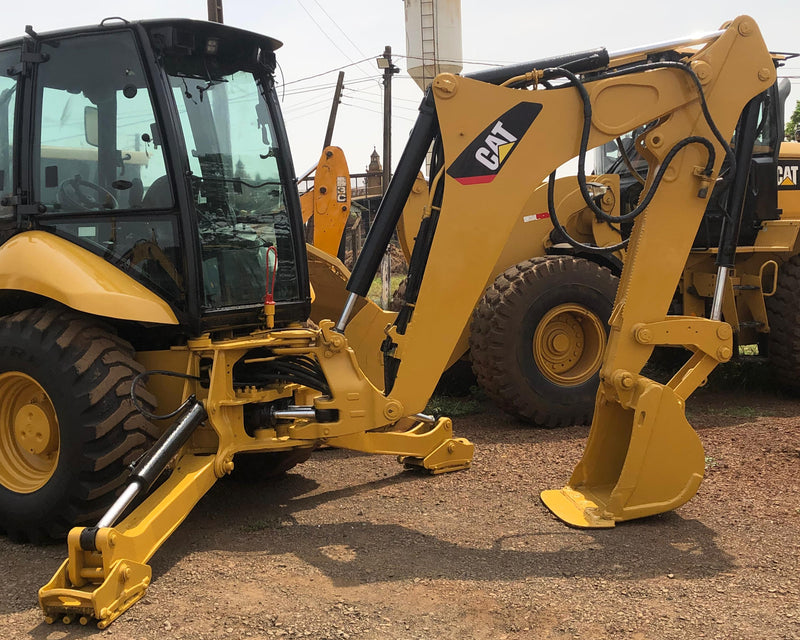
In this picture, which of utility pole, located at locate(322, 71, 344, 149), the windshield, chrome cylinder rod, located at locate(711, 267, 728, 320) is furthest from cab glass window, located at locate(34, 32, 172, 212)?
utility pole, located at locate(322, 71, 344, 149)

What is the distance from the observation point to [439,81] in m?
4.21

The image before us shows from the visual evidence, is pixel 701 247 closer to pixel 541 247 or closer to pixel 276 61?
pixel 541 247

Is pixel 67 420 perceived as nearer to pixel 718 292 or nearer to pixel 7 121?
pixel 7 121

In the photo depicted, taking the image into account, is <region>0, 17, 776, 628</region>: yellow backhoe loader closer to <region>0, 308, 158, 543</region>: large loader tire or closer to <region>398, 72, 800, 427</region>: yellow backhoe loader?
<region>0, 308, 158, 543</region>: large loader tire

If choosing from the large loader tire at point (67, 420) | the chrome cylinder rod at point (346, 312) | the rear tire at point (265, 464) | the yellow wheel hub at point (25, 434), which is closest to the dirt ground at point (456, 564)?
the rear tire at point (265, 464)

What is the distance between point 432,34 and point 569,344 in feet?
55.2

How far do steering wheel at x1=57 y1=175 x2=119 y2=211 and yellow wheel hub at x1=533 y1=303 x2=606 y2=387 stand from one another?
3.70 m

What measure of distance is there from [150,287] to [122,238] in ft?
0.95

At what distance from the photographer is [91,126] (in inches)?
173

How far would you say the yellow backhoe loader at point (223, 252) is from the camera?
13.7ft

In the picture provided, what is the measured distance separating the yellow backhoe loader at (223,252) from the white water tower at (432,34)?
709 inches

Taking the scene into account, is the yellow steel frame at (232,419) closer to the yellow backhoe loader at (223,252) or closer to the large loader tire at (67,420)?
the yellow backhoe loader at (223,252)

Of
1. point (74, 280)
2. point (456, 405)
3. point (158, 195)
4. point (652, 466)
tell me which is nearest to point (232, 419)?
point (74, 280)

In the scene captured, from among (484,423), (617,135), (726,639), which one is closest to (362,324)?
(484,423)
